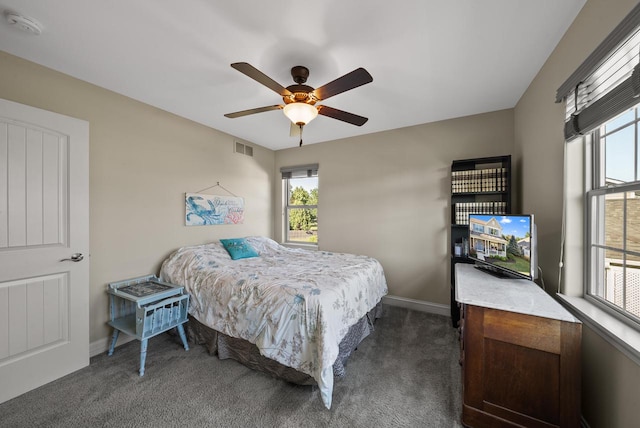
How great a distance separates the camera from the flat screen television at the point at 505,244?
182 centimetres

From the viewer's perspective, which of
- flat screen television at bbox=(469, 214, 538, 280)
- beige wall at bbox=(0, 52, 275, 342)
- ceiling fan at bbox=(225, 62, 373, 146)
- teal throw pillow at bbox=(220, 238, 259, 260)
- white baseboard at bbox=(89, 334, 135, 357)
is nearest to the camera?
ceiling fan at bbox=(225, 62, 373, 146)

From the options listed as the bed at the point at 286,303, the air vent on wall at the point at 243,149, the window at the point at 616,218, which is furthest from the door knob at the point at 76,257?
the window at the point at 616,218

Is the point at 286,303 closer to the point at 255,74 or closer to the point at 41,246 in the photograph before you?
the point at 255,74

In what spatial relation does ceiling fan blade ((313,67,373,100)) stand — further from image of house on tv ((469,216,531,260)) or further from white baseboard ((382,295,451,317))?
white baseboard ((382,295,451,317))

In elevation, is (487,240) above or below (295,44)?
below

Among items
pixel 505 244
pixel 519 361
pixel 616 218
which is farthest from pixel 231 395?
pixel 616 218

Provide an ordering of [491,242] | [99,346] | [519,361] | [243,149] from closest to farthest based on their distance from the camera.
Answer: [519,361]
[491,242]
[99,346]
[243,149]

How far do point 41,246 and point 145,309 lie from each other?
945 millimetres

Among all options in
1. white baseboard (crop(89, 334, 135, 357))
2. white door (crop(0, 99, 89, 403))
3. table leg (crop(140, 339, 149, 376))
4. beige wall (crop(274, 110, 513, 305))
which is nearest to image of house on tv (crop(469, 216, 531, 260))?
beige wall (crop(274, 110, 513, 305))

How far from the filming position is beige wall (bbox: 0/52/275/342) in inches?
85.7

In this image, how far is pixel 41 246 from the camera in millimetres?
1968

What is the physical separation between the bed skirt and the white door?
0.95 m

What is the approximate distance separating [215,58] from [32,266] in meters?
2.20

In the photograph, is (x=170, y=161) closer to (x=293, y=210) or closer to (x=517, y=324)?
(x=293, y=210)
